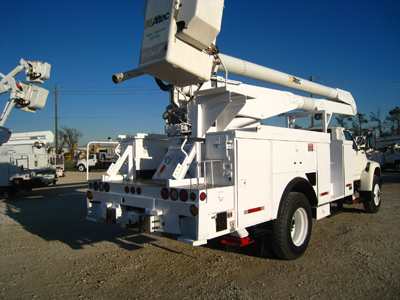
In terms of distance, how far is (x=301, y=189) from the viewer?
5.29 meters

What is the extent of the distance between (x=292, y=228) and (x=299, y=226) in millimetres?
238

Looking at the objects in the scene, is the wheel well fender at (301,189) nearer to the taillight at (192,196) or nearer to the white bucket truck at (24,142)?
the taillight at (192,196)

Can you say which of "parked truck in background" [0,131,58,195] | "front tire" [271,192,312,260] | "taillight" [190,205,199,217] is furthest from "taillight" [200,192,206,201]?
"parked truck in background" [0,131,58,195]

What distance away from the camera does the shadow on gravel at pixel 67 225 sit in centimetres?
619

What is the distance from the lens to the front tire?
4.53m

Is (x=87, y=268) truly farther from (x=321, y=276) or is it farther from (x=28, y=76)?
(x=28, y=76)

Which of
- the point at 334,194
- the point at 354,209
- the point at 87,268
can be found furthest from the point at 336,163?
the point at 87,268

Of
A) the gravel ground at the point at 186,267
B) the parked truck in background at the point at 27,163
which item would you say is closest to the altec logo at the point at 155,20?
the gravel ground at the point at 186,267

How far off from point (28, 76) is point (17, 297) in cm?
756

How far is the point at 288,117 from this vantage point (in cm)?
779

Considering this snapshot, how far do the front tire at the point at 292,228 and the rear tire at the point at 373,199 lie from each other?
3728 millimetres

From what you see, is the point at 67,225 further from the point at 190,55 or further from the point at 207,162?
the point at 190,55

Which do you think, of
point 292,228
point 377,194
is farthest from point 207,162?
point 377,194

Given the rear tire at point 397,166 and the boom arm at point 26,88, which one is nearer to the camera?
the boom arm at point 26,88
